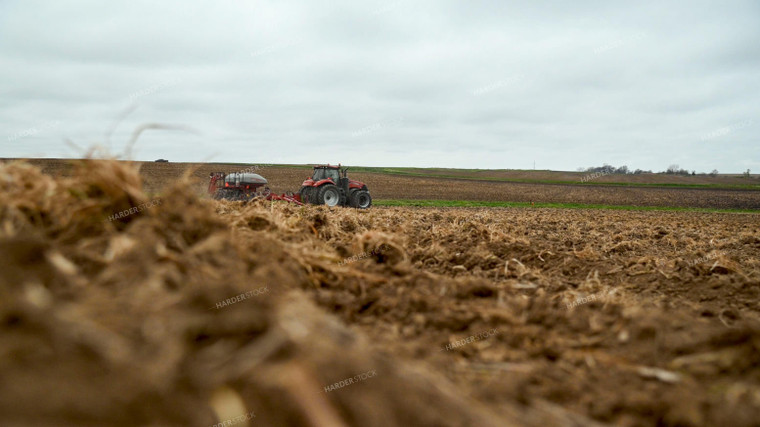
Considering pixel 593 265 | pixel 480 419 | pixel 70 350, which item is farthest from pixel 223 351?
pixel 593 265

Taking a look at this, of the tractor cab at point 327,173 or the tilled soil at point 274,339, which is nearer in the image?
the tilled soil at point 274,339

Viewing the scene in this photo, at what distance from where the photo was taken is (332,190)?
20.1m

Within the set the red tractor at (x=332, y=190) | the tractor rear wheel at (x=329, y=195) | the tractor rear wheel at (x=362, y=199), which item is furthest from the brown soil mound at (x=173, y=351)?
the tractor rear wheel at (x=362, y=199)

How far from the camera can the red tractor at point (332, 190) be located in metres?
19.7

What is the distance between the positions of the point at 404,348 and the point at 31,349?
1295 millimetres

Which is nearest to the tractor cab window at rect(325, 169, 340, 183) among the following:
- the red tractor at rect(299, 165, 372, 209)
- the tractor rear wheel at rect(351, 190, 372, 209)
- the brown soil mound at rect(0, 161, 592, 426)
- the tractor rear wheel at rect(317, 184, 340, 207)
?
the red tractor at rect(299, 165, 372, 209)

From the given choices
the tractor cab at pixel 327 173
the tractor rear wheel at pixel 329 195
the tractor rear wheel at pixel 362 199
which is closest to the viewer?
the tractor rear wheel at pixel 329 195

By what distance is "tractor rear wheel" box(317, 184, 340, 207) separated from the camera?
64.2 ft

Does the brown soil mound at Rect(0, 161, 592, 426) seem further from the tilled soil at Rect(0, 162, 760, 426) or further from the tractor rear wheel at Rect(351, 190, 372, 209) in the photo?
the tractor rear wheel at Rect(351, 190, 372, 209)

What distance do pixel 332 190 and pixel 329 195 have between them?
29 cm

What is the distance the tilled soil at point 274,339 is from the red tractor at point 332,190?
54.3 feet

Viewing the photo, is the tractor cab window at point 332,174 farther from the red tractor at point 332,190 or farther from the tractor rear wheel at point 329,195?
the tractor rear wheel at point 329,195

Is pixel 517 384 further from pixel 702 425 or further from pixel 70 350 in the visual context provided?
pixel 70 350

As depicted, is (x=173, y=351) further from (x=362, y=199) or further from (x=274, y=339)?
(x=362, y=199)
